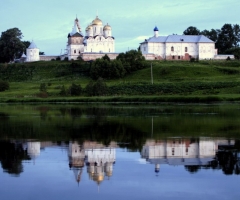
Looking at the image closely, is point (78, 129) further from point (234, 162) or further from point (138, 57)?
point (138, 57)

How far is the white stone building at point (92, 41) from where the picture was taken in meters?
103

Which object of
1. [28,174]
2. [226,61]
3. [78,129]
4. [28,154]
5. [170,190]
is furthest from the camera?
[226,61]

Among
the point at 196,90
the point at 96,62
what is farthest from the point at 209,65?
the point at 196,90

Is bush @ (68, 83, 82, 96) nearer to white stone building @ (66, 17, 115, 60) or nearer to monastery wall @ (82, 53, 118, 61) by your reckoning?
monastery wall @ (82, 53, 118, 61)

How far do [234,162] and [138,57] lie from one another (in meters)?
76.2

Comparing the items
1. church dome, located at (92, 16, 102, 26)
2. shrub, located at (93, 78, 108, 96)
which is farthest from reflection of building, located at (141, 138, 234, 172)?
church dome, located at (92, 16, 102, 26)

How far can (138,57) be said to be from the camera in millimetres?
92625

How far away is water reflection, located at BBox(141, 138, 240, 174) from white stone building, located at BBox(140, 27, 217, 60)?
82087 mm

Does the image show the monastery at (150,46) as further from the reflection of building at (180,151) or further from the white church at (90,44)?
the reflection of building at (180,151)

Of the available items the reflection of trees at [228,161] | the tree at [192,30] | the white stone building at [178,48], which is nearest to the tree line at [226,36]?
the tree at [192,30]

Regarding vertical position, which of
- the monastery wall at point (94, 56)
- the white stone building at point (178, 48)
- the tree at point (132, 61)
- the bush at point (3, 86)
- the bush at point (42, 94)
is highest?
the white stone building at point (178, 48)

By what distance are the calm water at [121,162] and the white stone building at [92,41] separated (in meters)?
75.9

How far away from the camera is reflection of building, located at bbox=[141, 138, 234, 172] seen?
56.5 feet

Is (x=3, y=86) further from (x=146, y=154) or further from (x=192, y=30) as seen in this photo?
(x=146, y=154)
